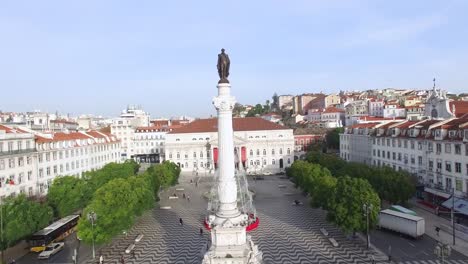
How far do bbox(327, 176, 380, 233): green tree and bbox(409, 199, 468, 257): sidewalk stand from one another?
6525 millimetres

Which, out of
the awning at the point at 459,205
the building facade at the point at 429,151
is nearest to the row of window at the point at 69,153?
A: the building facade at the point at 429,151

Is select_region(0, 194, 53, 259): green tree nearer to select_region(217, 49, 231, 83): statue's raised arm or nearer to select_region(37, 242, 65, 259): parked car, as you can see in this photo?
select_region(37, 242, 65, 259): parked car

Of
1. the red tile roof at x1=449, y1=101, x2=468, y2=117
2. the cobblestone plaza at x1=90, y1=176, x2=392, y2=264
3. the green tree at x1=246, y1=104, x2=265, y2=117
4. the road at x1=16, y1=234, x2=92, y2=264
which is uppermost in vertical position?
the green tree at x1=246, y1=104, x2=265, y2=117

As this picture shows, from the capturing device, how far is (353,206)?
1268 inches

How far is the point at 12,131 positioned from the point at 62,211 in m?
12.1

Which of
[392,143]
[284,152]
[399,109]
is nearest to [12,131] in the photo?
[392,143]

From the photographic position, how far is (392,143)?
55.9 meters

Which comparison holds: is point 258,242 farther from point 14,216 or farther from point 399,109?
point 399,109

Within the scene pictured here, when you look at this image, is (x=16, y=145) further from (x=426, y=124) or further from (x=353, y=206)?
(x=426, y=124)

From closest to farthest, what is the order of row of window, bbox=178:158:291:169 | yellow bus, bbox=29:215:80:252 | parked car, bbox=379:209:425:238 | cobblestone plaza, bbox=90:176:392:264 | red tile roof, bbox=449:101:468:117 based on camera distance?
cobblestone plaza, bbox=90:176:392:264, parked car, bbox=379:209:425:238, yellow bus, bbox=29:215:80:252, red tile roof, bbox=449:101:468:117, row of window, bbox=178:158:291:169

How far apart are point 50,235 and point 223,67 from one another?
23.5m

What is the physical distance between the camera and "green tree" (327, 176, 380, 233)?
3203 cm

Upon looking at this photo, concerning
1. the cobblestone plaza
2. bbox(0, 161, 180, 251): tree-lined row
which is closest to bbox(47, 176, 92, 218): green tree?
bbox(0, 161, 180, 251): tree-lined row

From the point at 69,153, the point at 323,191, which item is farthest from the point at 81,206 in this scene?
the point at 323,191
